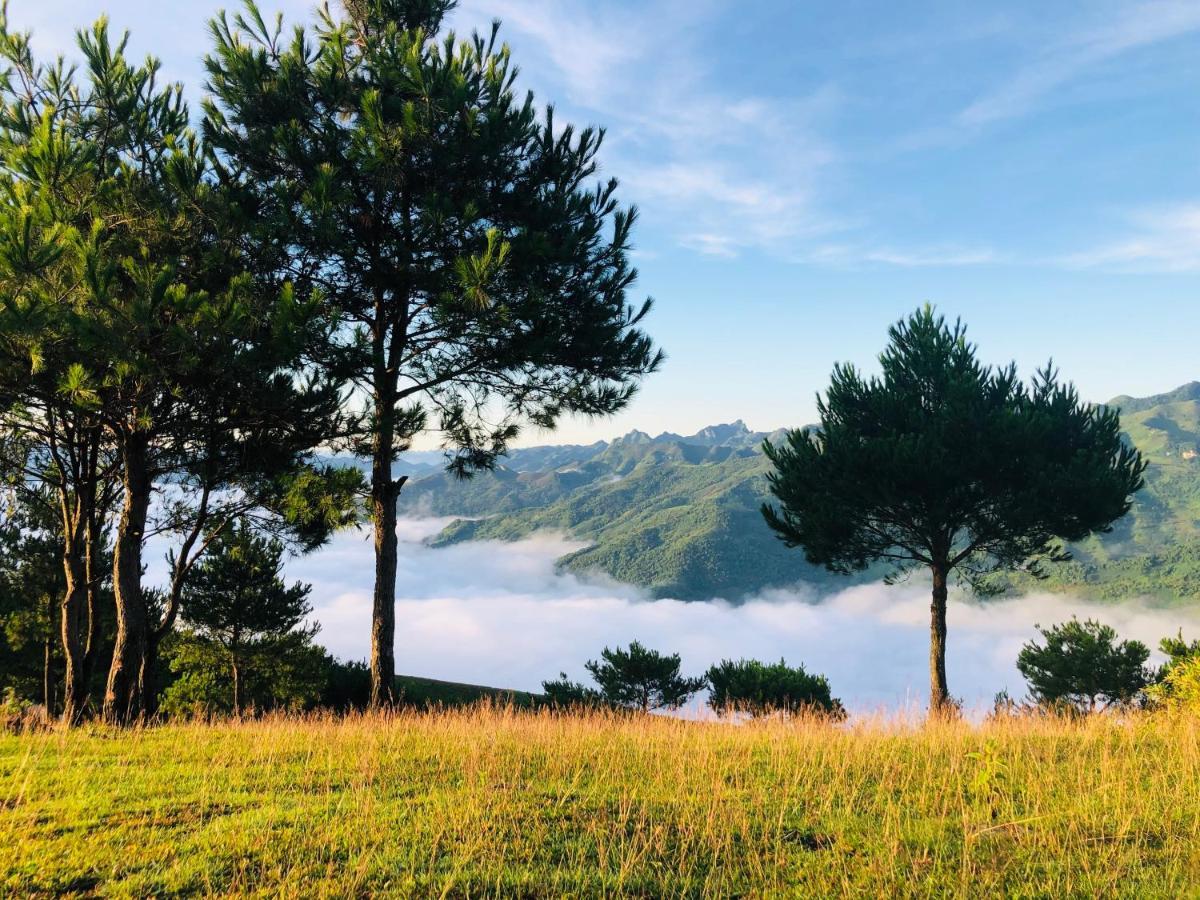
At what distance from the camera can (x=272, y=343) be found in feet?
35.4

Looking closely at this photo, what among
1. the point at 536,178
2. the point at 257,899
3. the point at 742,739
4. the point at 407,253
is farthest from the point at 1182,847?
the point at 536,178

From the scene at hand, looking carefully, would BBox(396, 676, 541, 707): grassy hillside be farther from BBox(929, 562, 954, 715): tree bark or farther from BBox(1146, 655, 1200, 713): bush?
BBox(1146, 655, 1200, 713): bush

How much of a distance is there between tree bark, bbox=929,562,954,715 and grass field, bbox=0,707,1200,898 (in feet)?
31.4

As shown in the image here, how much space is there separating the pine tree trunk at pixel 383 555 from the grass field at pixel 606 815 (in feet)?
13.9

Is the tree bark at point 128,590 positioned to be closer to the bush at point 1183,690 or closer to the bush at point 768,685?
the bush at point 1183,690

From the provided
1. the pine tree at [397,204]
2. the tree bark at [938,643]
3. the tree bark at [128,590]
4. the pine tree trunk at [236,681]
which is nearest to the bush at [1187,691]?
the tree bark at [938,643]

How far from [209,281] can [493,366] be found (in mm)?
5222

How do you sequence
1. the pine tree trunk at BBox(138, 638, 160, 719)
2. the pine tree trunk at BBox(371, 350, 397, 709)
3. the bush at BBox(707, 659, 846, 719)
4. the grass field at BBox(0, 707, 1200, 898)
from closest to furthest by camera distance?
1. the grass field at BBox(0, 707, 1200, 898)
2. the pine tree trunk at BBox(371, 350, 397, 709)
3. the pine tree trunk at BBox(138, 638, 160, 719)
4. the bush at BBox(707, 659, 846, 719)

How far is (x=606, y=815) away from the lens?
5660 mm

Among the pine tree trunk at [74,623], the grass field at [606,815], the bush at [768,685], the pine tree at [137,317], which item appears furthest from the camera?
the bush at [768,685]

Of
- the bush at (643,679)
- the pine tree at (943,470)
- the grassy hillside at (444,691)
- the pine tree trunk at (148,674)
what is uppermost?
the pine tree at (943,470)

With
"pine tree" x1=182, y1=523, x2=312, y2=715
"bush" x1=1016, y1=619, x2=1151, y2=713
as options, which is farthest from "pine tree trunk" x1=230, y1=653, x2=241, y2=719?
"bush" x1=1016, y1=619, x2=1151, y2=713

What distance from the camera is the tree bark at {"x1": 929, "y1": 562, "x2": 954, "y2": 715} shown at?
17891 mm

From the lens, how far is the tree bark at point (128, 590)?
12312mm
